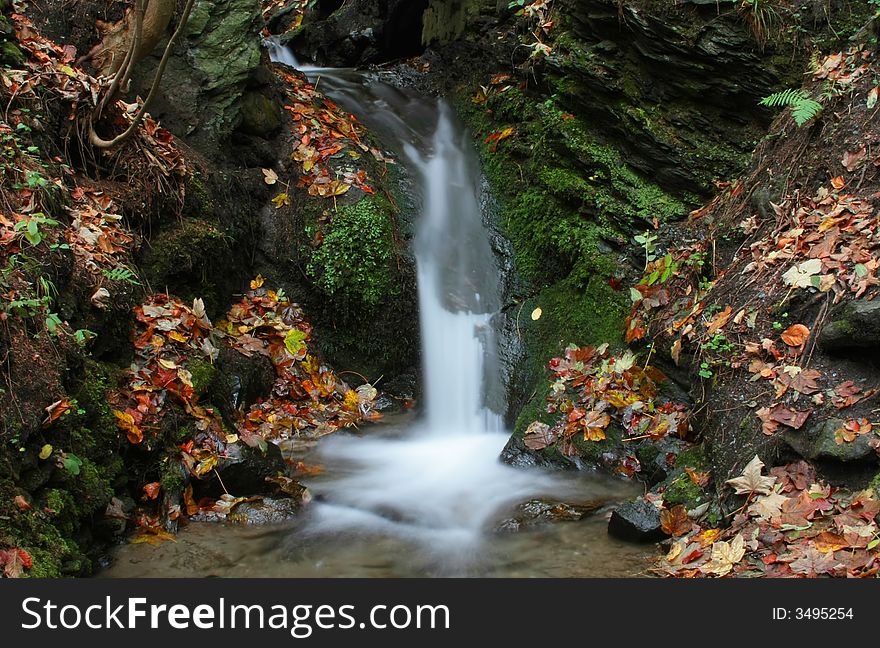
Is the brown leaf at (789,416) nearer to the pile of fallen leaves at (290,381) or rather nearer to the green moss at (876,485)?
the green moss at (876,485)

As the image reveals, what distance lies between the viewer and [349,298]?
7.09 m

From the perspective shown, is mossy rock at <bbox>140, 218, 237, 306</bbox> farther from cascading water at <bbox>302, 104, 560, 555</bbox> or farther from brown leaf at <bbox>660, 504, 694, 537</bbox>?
brown leaf at <bbox>660, 504, 694, 537</bbox>

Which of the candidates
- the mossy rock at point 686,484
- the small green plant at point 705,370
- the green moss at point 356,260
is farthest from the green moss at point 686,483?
the green moss at point 356,260

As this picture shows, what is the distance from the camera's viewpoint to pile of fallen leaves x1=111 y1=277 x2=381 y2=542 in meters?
4.77

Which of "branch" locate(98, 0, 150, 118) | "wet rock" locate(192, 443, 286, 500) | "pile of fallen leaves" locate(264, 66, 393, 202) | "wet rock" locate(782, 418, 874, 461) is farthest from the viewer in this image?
"pile of fallen leaves" locate(264, 66, 393, 202)

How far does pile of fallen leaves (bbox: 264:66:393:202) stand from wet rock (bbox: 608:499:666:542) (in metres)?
4.38

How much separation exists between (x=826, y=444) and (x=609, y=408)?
1.99 meters

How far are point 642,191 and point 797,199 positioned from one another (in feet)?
5.43

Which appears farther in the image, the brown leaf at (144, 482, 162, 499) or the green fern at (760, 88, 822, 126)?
the green fern at (760, 88, 822, 126)

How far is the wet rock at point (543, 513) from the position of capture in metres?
4.69

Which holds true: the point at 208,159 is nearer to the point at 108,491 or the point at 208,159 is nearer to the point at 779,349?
the point at 108,491

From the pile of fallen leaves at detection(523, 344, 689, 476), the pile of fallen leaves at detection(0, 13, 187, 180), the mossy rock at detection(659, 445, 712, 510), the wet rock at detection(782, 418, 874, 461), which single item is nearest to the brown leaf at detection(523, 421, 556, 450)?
the pile of fallen leaves at detection(523, 344, 689, 476)

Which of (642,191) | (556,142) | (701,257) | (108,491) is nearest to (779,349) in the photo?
(701,257)

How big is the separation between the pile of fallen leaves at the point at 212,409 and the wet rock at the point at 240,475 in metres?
0.05
